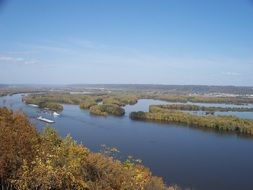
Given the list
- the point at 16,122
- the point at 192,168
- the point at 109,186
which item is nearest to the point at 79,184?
the point at 109,186

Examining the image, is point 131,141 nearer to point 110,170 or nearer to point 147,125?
point 147,125

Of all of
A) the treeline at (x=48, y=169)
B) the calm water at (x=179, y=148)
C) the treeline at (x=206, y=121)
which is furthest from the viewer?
the treeline at (x=206, y=121)

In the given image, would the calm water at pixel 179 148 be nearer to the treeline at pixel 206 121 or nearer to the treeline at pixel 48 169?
the treeline at pixel 206 121

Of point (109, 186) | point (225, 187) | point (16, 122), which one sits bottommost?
point (225, 187)

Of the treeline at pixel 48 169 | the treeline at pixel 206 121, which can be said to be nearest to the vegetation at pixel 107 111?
the treeline at pixel 206 121

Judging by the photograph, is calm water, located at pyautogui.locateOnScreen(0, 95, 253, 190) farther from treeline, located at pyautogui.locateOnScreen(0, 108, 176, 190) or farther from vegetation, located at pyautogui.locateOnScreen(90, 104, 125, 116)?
treeline, located at pyautogui.locateOnScreen(0, 108, 176, 190)

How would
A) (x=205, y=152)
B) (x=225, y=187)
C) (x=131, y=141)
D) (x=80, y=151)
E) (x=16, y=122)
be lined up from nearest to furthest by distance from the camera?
(x=80, y=151) → (x=16, y=122) → (x=225, y=187) → (x=205, y=152) → (x=131, y=141)

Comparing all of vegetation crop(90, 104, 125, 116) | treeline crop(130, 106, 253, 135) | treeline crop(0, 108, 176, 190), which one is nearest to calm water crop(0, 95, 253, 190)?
treeline crop(130, 106, 253, 135)
